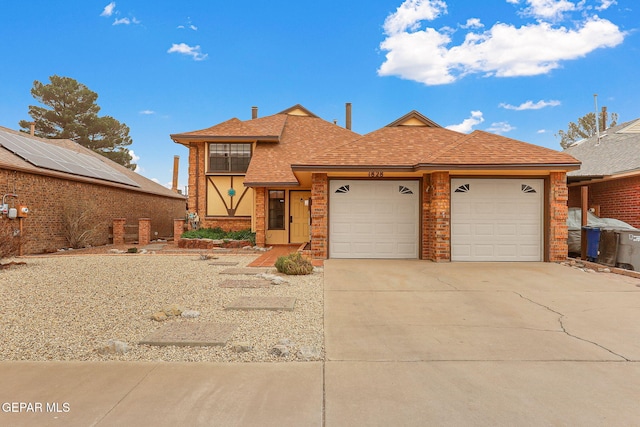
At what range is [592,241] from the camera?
10.7 m

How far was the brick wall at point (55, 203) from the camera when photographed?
12843 mm

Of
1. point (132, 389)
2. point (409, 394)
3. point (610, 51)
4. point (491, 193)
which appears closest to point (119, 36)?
point (491, 193)

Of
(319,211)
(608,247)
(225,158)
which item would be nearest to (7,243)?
(319,211)

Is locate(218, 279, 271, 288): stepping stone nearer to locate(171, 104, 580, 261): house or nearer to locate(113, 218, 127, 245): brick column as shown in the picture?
locate(171, 104, 580, 261): house

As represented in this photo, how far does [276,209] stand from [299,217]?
1109mm

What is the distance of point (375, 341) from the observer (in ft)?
14.7

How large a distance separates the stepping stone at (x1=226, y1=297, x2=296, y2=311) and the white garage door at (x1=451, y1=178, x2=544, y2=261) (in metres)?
6.57

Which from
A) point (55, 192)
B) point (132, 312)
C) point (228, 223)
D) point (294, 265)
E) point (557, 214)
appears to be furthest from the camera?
point (228, 223)

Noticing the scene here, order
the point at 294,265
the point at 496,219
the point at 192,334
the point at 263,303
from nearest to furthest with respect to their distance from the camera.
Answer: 1. the point at 192,334
2. the point at 263,303
3. the point at 294,265
4. the point at 496,219

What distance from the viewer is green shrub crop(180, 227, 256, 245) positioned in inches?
627

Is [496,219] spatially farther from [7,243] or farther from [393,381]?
[7,243]

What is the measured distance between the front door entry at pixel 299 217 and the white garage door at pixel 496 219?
7339mm

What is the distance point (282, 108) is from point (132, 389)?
20.9m

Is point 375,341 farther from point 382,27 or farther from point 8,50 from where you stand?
point 8,50
